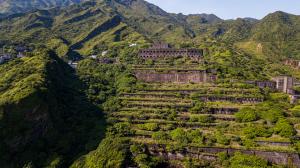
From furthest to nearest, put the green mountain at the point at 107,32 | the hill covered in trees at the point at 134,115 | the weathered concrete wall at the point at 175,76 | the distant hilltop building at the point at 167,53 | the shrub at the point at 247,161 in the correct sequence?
the green mountain at the point at 107,32 < the distant hilltop building at the point at 167,53 < the weathered concrete wall at the point at 175,76 < the hill covered in trees at the point at 134,115 < the shrub at the point at 247,161

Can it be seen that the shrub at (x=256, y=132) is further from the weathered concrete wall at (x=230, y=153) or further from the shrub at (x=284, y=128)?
the weathered concrete wall at (x=230, y=153)

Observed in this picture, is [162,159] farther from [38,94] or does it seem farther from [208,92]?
[38,94]

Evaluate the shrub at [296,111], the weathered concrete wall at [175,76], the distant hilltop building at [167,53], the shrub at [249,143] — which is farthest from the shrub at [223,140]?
the distant hilltop building at [167,53]

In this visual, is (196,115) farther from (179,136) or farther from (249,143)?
(249,143)

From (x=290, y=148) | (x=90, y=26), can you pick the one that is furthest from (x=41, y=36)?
(x=290, y=148)

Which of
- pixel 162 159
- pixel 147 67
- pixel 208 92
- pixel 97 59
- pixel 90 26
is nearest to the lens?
pixel 162 159

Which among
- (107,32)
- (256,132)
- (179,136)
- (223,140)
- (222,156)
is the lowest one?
(222,156)

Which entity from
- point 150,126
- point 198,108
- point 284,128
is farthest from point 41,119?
point 284,128
